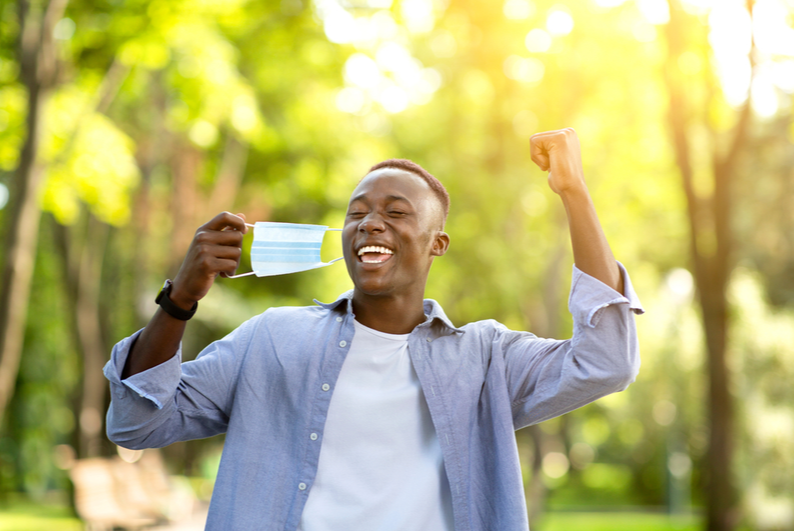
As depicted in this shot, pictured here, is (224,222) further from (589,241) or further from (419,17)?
(419,17)

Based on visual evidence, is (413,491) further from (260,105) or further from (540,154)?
(260,105)

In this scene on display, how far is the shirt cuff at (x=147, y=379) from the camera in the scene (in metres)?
2.25

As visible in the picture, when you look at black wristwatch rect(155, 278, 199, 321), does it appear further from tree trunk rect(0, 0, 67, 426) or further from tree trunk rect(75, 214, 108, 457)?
tree trunk rect(75, 214, 108, 457)

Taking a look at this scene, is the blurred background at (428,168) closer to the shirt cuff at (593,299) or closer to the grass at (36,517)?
the grass at (36,517)

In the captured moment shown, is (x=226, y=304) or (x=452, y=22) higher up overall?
(x=452, y=22)

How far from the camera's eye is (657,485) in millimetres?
30453

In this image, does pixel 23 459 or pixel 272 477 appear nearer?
pixel 272 477

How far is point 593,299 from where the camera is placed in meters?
2.33

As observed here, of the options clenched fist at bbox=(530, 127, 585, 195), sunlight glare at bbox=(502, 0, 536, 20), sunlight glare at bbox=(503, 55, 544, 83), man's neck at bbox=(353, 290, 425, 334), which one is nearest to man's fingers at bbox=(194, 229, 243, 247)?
man's neck at bbox=(353, 290, 425, 334)

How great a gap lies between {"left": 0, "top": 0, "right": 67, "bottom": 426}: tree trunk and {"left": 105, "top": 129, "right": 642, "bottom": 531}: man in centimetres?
634

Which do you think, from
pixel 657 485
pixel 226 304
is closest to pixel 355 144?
pixel 226 304

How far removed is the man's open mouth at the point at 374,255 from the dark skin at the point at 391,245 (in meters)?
0.01

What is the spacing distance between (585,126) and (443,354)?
16263 mm

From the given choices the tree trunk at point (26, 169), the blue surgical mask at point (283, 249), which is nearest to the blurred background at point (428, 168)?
the tree trunk at point (26, 169)
